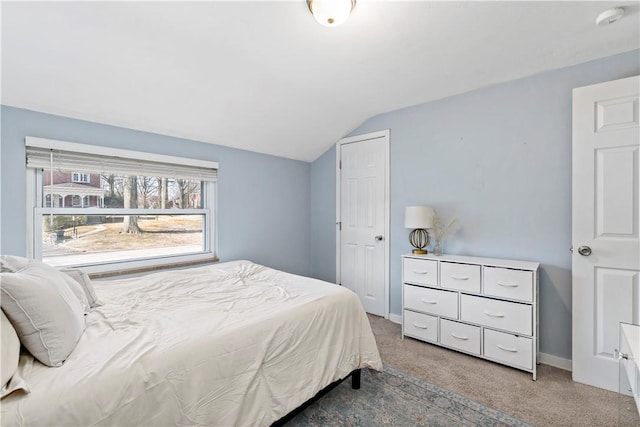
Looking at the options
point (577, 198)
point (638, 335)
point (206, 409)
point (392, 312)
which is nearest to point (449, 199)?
point (577, 198)

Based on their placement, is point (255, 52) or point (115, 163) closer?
point (255, 52)

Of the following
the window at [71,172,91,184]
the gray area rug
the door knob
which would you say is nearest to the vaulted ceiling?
the window at [71,172,91,184]

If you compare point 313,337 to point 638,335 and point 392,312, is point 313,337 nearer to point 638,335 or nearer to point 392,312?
point 638,335

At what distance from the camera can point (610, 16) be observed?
169cm

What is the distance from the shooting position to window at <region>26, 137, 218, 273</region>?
7.14 feet

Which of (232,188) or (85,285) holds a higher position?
(232,188)

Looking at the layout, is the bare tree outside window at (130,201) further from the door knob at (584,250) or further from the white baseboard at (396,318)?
the door knob at (584,250)

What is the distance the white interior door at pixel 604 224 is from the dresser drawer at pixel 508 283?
301 millimetres

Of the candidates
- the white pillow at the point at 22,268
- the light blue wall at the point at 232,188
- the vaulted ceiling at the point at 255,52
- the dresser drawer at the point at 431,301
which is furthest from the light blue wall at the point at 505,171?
the white pillow at the point at 22,268

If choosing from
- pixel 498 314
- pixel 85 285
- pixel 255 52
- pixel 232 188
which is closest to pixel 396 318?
pixel 498 314

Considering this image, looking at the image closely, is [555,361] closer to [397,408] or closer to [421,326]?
[421,326]

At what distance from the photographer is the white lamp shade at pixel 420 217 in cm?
271

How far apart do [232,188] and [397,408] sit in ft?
8.37

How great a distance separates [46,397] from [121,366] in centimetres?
20
